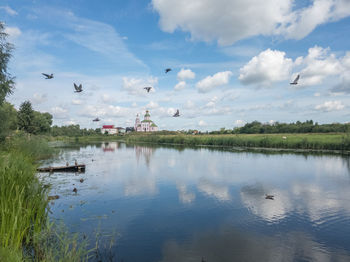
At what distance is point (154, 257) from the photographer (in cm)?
814

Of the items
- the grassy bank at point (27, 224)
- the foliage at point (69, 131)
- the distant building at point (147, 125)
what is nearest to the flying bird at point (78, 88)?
the grassy bank at point (27, 224)

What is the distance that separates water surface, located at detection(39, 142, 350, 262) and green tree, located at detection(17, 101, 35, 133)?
29.0m

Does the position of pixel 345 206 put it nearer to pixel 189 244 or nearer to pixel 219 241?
pixel 219 241

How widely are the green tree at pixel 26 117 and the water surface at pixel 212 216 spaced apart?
1141 inches

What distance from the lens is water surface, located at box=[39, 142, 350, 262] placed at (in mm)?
8562

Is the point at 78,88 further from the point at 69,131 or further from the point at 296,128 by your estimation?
the point at 69,131

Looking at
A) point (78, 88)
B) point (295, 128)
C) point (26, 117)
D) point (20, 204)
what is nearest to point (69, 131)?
point (26, 117)

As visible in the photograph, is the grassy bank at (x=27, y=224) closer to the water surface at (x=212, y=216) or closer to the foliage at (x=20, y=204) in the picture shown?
the foliage at (x=20, y=204)

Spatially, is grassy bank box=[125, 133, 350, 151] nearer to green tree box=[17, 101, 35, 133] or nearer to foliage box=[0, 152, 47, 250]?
green tree box=[17, 101, 35, 133]

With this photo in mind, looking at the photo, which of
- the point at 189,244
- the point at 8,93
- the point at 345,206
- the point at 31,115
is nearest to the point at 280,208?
the point at 345,206

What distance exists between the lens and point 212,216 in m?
12.0

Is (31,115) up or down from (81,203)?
up

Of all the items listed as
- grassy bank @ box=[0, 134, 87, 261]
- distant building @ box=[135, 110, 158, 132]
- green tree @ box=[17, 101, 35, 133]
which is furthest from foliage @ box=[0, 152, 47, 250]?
distant building @ box=[135, 110, 158, 132]

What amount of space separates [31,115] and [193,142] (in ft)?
139
